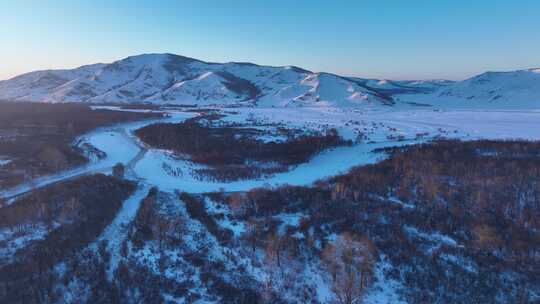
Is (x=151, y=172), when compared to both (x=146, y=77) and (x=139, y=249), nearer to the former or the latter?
(x=139, y=249)

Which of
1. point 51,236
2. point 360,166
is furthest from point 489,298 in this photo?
point 51,236

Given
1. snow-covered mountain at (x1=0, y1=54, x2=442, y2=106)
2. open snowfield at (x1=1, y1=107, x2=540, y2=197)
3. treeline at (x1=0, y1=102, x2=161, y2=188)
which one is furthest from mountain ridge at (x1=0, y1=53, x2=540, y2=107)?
treeline at (x1=0, y1=102, x2=161, y2=188)

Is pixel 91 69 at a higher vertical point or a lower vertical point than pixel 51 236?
higher

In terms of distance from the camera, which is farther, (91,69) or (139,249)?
(91,69)

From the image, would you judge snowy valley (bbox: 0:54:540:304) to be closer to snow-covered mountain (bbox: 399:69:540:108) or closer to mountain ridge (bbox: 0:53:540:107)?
mountain ridge (bbox: 0:53:540:107)

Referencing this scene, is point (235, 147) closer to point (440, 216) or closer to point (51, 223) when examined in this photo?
point (51, 223)

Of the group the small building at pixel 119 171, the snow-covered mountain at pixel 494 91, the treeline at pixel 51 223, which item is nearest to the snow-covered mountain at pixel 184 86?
the snow-covered mountain at pixel 494 91

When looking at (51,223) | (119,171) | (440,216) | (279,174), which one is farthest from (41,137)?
(440,216)
